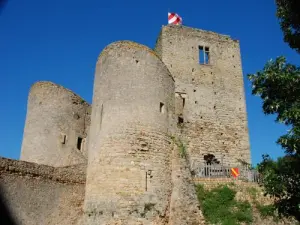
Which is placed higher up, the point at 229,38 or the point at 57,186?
the point at 229,38

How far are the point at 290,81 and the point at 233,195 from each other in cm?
760

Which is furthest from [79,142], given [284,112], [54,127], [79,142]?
[284,112]

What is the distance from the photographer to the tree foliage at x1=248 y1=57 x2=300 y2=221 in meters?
10.2

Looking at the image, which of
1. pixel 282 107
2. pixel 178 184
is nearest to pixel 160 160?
pixel 178 184

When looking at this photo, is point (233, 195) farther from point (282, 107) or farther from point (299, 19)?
point (299, 19)

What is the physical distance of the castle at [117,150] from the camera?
1425cm

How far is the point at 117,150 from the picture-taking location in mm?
14867

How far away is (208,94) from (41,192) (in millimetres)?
12106

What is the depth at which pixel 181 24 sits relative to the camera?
24.6 m

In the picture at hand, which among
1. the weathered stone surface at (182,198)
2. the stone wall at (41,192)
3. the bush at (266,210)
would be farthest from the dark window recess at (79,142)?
the bush at (266,210)

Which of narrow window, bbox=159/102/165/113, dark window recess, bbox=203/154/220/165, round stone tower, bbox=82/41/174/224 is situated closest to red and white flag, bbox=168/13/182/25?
round stone tower, bbox=82/41/174/224

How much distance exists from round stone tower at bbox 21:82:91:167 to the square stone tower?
594cm

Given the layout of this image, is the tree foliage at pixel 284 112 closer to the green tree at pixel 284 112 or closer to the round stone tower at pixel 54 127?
the green tree at pixel 284 112

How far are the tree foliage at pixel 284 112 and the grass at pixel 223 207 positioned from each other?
15.8 feet
